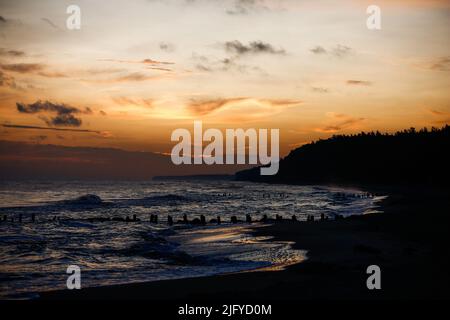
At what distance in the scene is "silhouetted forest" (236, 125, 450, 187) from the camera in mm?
103875

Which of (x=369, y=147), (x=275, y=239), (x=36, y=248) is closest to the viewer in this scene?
(x=36, y=248)

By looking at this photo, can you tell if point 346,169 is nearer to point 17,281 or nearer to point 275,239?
point 275,239

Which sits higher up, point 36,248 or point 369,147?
point 369,147

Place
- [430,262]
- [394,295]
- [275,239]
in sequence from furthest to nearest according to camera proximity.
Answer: [275,239]
[430,262]
[394,295]

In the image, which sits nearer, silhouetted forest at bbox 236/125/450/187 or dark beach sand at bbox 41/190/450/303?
dark beach sand at bbox 41/190/450/303

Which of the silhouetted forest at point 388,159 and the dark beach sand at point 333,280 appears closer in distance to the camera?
the dark beach sand at point 333,280

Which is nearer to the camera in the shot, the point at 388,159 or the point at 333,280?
the point at 333,280

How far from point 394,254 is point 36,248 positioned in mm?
17575

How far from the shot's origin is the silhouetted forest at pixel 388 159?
341 feet

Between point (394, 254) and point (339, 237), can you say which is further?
point (339, 237)

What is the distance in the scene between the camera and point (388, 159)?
439ft
